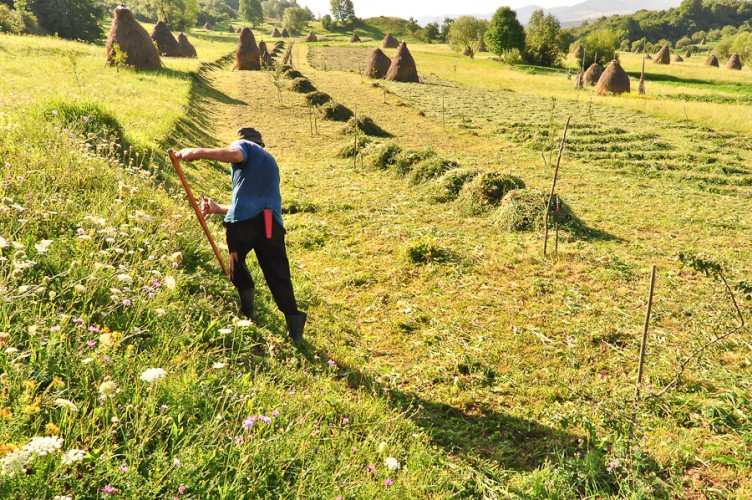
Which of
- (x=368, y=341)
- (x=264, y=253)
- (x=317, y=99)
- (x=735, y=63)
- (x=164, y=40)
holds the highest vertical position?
(x=735, y=63)

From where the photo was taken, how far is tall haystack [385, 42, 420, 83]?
116ft

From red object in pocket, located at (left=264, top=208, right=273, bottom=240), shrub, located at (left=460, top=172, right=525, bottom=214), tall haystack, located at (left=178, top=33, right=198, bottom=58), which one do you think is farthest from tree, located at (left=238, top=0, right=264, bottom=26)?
red object in pocket, located at (left=264, top=208, right=273, bottom=240)

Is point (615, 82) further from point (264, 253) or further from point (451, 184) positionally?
point (264, 253)

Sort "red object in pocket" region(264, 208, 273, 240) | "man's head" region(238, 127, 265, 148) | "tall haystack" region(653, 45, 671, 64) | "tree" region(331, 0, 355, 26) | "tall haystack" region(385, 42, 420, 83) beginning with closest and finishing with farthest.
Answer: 1. "red object in pocket" region(264, 208, 273, 240)
2. "man's head" region(238, 127, 265, 148)
3. "tall haystack" region(385, 42, 420, 83)
4. "tall haystack" region(653, 45, 671, 64)
5. "tree" region(331, 0, 355, 26)

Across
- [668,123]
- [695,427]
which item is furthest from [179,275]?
[668,123]

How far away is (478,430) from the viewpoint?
13.6 ft

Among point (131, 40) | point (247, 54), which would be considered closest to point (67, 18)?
point (247, 54)

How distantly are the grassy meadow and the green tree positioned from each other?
169 feet

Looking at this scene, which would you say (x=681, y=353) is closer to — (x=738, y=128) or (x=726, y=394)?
(x=726, y=394)

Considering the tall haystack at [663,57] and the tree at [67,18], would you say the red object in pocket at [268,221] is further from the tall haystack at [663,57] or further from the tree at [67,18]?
the tall haystack at [663,57]

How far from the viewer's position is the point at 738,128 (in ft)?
64.6

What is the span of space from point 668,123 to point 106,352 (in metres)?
24.5

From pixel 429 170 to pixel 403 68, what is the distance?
2685 centimetres

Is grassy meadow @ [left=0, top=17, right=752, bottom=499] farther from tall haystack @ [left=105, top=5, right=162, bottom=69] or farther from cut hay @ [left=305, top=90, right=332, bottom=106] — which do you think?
tall haystack @ [left=105, top=5, right=162, bottom=69]
